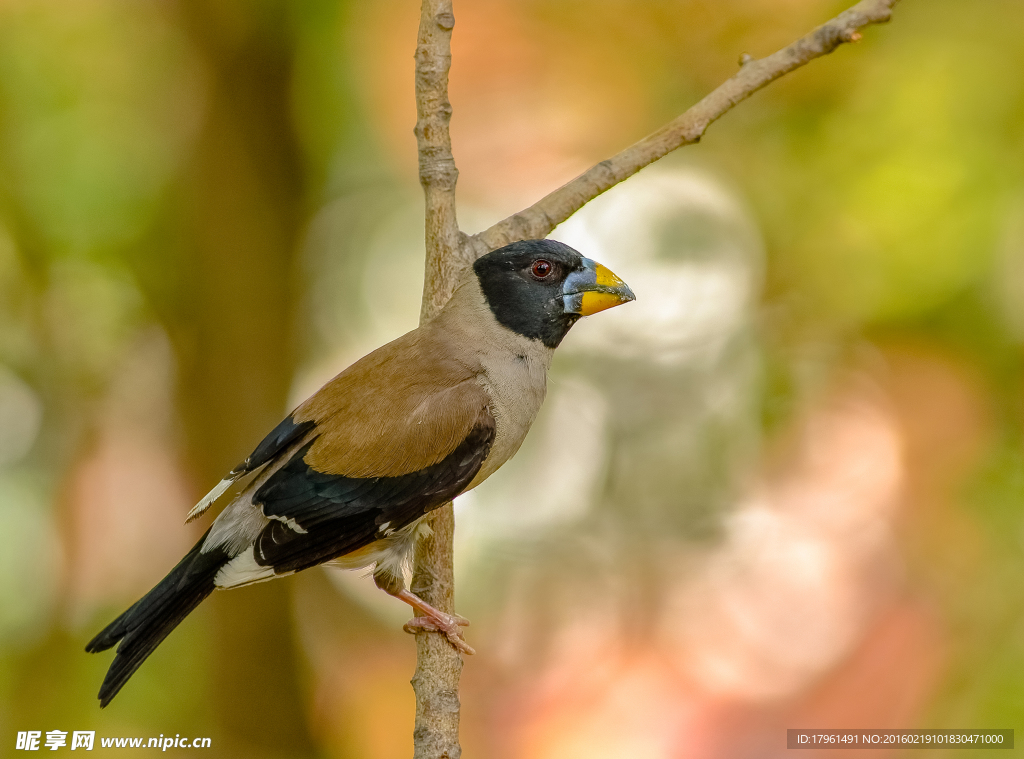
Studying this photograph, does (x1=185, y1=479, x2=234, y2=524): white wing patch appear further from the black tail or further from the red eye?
the red eye

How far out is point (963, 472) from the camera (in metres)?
5.57

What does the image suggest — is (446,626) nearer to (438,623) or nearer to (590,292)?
(438,623)

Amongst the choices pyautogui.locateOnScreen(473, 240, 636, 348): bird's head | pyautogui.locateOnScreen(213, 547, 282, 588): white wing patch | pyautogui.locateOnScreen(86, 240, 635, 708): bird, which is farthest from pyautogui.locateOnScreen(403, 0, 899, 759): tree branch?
pyautogui.locateOnScreen(213, 547, 282, 588): white wing patch

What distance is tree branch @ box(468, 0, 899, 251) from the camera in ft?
10.00

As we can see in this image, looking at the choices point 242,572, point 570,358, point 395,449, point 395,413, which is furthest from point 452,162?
point 570,358

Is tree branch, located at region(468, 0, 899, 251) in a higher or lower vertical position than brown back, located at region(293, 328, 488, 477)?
higher

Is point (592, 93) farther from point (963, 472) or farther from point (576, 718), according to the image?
point (576, 718)

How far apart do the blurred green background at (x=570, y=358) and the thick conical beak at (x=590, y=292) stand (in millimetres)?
3026

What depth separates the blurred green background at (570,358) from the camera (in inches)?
212

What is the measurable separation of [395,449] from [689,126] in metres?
1.62

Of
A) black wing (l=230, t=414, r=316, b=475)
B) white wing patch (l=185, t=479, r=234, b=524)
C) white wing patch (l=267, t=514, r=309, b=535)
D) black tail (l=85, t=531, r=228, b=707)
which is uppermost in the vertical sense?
black wing (l=230, t=414, r=316, b=475)

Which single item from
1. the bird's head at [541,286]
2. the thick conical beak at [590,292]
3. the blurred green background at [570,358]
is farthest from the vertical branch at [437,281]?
the blurred green background at [570,358]

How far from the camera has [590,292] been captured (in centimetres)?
301

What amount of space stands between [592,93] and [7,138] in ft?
13.0
